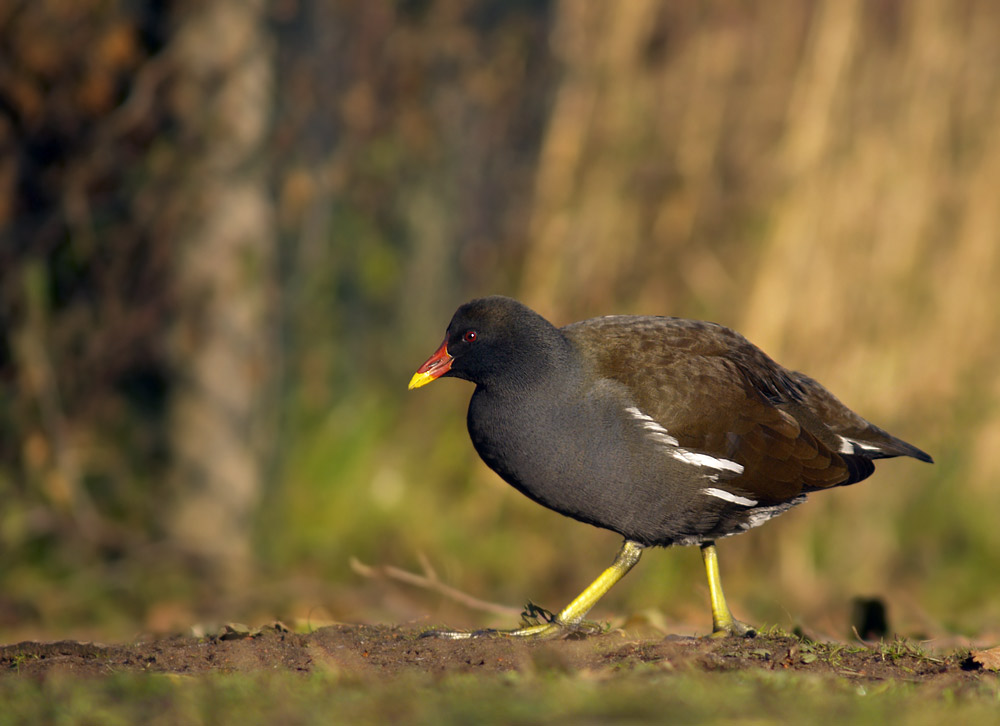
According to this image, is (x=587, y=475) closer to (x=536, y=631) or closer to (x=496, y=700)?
(x=536, y=631)

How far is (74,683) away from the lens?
360cm

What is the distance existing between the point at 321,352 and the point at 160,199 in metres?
1.63

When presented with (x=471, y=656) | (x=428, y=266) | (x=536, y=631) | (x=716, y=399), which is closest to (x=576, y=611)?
(x=536, y=631)

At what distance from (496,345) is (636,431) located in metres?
0.66

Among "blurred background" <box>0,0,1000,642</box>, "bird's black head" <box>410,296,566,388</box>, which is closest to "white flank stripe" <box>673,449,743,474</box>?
"bird's black head" <box>410,296,566,388</box>

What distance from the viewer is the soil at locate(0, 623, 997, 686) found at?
12.6 ft

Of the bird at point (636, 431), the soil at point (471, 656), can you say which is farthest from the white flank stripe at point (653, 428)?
the soil at point (471, 656)

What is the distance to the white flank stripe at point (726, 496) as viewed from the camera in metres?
4.60

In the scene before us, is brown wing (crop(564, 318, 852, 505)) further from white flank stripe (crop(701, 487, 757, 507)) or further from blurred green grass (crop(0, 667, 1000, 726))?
blurred green grass (crop(0, 667, 1000, 726))

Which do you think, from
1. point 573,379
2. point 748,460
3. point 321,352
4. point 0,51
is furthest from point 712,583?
point 0,51

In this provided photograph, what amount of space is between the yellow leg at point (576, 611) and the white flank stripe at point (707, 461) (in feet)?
1.35

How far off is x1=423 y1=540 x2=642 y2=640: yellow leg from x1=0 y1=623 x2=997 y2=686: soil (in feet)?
0.49

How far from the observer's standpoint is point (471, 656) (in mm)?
4066

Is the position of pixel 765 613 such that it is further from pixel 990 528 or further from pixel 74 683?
pixel 74 683
